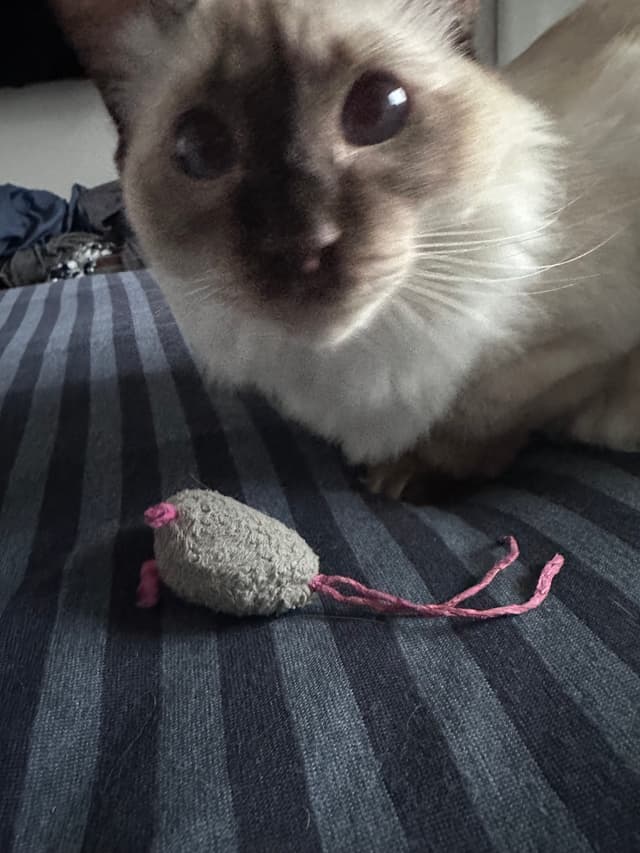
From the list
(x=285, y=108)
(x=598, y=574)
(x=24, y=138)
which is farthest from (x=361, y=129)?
(x=24, y=138)

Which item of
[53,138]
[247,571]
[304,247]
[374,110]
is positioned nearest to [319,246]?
[304,247]

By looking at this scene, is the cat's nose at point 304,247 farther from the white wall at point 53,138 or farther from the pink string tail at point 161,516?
the white wall at point 53,138

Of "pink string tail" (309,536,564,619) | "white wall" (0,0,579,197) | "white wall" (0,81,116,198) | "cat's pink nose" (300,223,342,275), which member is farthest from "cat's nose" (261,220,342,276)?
"white wall" (0,81,116,198)

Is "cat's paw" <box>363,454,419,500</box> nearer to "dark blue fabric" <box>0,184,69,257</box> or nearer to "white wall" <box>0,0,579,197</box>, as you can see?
"dark blue fabric" <box>0,184,69,257</box>

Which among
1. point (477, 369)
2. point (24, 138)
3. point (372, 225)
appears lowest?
point (24, 138)

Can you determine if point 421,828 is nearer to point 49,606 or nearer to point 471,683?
point 471,683
